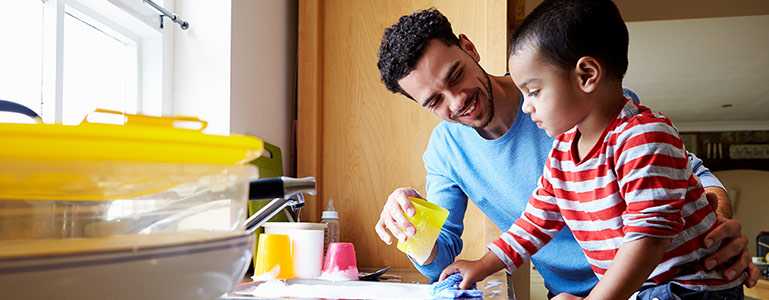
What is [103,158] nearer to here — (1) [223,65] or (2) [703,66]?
(1) [223,65]

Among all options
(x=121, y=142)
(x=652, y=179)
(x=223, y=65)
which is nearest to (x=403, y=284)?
(x=652, y=179)

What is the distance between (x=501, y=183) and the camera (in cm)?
148

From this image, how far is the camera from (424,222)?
1.12 m

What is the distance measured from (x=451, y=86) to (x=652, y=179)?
21.6 inches

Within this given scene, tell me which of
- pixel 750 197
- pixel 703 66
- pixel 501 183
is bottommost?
pixel 750 197

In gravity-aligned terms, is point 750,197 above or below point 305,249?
below

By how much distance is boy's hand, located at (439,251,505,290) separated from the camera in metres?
1.17

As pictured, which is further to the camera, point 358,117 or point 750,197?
point 750,197

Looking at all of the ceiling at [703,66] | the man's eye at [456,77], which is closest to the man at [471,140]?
the man's eye at [456,77]

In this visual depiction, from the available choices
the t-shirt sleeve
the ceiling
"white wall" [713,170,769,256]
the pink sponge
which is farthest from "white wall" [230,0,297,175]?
"white wall" [713,170,769,256]

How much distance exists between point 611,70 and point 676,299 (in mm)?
406

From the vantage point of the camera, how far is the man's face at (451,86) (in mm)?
1354

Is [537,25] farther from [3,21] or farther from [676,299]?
[3,21]

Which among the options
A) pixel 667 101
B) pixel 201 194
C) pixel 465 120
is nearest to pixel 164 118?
pixel 201 194
